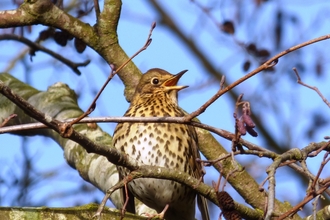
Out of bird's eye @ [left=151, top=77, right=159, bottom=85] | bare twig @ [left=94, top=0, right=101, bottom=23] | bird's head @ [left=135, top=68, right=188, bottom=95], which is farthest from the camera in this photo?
bird's eye @ [left=151, top=77, right=159, bottom=85]

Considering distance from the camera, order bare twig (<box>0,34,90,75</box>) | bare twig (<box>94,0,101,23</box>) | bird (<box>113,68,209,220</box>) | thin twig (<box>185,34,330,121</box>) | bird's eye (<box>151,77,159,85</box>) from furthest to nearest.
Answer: bare twig (<box>0,34,90,75</box>) → bird's eye (<box>151,77,159,85</box>) → bare twig (<box>94,0,101,23</box>) → bird (<box>113,68,209,220</box>) → thin twig (<box>185,34,330,121</box>)

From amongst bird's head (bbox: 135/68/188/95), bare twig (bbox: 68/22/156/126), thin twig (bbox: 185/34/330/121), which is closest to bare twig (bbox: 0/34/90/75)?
bird's head (bbox: 135/68/188/95)

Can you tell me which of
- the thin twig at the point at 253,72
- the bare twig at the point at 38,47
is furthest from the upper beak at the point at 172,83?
the thin twig at the point at 253,72

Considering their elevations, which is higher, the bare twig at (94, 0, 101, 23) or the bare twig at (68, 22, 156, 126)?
the bare twig at (94, 0, 101, 23)

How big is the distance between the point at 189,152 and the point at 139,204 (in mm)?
635

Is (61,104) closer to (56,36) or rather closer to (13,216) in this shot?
(56,36)

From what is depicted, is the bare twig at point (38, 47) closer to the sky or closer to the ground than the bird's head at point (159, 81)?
closer to the sky

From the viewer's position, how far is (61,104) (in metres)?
5.81

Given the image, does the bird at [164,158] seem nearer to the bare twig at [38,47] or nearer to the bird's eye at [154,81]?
the bird's eye at [154,81]

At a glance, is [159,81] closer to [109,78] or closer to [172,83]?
[172,83]

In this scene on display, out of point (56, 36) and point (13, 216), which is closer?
point (13, 216)

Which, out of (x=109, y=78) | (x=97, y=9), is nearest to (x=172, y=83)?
(x=97, y=9)

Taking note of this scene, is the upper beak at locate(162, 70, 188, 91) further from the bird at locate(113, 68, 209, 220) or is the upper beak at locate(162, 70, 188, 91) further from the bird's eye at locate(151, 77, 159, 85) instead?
the bird at locate(113, 68, 209, 220)

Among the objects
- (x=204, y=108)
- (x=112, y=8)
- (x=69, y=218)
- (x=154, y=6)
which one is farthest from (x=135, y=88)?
(x=154, y=6)
